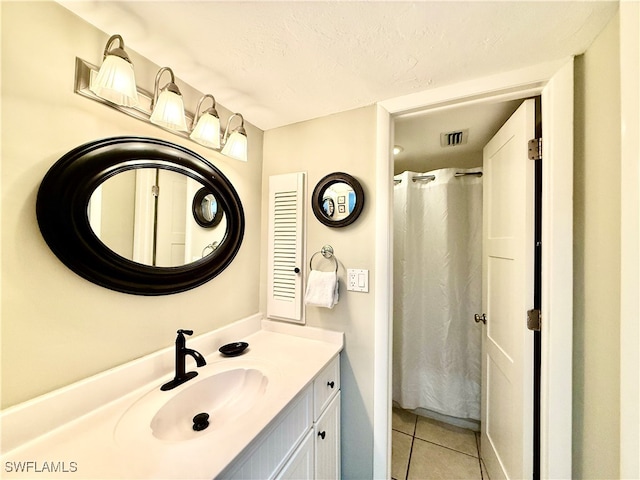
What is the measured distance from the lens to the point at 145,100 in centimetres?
93

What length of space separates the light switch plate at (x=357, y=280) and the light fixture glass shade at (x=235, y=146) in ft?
2.79

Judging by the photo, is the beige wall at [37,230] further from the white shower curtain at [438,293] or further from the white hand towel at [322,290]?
the white shower curtain at [438,293]

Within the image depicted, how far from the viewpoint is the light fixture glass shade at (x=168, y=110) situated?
2.85 feet

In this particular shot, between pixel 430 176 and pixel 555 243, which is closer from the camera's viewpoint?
A: pixel 555 243

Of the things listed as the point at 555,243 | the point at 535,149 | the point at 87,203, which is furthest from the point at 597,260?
the point at 87,203

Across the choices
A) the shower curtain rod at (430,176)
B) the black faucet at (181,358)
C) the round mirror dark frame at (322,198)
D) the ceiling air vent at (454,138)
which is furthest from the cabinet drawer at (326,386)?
the ceiling air vent at (454,138)

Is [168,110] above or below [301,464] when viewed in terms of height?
above

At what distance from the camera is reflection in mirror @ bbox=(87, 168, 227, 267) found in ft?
2.71

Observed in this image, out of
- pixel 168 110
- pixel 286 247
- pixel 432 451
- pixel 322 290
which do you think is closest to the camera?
pixel 168 110

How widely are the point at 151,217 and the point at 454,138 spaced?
184cm

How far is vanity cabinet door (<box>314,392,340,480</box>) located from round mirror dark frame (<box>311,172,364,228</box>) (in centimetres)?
93

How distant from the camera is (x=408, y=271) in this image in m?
1.89

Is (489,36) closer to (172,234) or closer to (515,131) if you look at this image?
(515,131)
